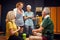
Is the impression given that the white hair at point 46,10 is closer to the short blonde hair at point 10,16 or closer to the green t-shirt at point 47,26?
the green t-shirt at point 47,26

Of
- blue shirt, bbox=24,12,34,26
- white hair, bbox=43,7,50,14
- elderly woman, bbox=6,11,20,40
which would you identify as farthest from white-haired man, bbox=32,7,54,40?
elderly woman, bbox=6,11,20,40

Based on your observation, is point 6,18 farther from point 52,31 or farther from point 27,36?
point 52,31

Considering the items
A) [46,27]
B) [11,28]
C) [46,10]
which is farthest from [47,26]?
[11,28]

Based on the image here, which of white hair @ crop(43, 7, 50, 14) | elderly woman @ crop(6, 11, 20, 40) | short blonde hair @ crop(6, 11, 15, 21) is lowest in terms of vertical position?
elderly woman @ crop(6, 11, 20, 40)

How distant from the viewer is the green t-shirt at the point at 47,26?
120cm

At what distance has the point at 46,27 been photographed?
122cm

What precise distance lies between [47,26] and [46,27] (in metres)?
0.01

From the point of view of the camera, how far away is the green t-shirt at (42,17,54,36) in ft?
3.95

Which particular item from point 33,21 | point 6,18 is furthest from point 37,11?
point 6,18

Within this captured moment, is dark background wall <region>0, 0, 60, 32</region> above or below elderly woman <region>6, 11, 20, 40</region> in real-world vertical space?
above

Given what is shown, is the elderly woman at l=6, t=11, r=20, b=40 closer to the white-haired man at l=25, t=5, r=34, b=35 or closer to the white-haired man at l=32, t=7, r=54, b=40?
the white-haired man at l=25, t=5, r=34, b=35

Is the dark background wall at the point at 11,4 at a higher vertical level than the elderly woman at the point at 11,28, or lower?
higher

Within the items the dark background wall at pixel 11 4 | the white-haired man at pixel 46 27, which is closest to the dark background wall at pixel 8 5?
the dark background wall at pixel 11 4

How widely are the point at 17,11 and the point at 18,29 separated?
19cm
